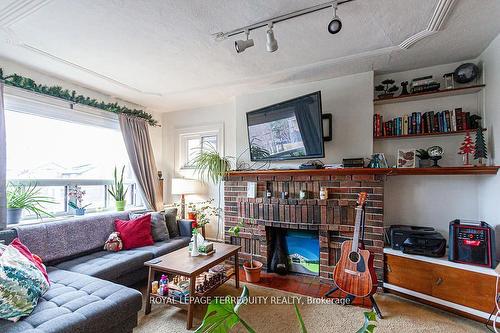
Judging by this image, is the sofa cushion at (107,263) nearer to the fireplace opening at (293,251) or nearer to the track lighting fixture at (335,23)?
the fireplace opening at (293,251)

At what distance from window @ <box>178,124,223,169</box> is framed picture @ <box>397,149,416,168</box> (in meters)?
2.43

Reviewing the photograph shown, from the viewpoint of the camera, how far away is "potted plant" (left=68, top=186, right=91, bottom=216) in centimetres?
300

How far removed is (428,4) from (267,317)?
2.73 m

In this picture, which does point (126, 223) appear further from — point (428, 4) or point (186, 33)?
point (428, 4)

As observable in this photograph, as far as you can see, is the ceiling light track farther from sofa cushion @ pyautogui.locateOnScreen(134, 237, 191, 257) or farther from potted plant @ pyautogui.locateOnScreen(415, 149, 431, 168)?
sofa cushion @ pyautogui.locateOnScreen(134, 237, 191, 257)

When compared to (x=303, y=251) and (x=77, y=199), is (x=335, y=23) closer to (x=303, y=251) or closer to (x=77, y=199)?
A: (x=303, y=251)

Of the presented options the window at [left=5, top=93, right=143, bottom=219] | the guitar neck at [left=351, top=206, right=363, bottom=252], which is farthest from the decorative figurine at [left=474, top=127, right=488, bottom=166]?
the window at [left=5, top=93, right=143, bottom=219]

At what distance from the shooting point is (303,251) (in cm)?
305

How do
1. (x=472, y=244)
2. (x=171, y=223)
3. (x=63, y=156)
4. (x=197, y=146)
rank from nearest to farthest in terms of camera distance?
(x=472, y=244)
(x=63, y=156)
(x=171, y=223)
(x=197, y=146)

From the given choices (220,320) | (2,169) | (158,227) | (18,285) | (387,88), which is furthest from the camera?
(158,227)

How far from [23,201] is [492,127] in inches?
183

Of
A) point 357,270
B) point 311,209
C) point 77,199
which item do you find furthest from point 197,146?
point 357,270

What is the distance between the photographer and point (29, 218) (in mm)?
2658

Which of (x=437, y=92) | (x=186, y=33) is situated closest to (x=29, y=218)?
(x=186, y=33)
